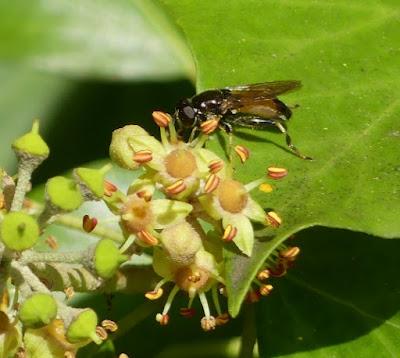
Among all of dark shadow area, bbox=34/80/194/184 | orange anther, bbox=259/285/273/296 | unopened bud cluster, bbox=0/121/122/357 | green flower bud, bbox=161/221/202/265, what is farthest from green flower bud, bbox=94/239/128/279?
dark shadow area, bbox=34/80/194/184

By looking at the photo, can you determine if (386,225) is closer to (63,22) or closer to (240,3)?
(240,3)

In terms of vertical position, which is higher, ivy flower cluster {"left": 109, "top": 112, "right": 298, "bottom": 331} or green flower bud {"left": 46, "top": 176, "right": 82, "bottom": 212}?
green flower bud {"left": 46, "top": 176, "right": 82, "bottom": 212}

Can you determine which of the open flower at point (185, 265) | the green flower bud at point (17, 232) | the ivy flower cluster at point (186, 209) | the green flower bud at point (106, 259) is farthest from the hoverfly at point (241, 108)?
the green flower bud at point (17, 232)

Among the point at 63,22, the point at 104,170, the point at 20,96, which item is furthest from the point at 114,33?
the point at 104,170

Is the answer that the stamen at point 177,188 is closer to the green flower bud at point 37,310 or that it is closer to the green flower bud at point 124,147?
the green flower bud at point 124,147

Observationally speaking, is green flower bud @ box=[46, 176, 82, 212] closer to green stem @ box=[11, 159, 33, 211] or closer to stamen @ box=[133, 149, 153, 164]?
green stem @ box=[11, 159, 33, 211]

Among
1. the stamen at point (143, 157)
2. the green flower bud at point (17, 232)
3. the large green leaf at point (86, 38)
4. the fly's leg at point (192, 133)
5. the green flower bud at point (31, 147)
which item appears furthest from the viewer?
the large green leaf at point (86, 38)
